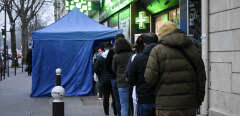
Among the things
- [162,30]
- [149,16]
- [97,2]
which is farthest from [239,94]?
[97,2]

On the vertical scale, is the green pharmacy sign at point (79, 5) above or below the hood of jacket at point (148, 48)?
above

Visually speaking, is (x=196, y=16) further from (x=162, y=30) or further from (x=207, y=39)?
(x=162, y=30)

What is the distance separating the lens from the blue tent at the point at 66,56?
44.5ft

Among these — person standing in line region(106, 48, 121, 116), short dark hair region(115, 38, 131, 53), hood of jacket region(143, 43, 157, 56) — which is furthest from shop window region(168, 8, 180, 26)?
hood of jacket region(143, 43, 157, 56)

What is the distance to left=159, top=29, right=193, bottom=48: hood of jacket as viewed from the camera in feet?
13.9

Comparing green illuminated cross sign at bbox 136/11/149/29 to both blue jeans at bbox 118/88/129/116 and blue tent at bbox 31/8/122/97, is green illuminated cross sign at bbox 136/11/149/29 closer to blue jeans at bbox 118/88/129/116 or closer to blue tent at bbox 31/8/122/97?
blue tent at bbox 31/8/122/97

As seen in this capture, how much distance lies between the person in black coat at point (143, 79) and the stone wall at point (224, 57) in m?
2.79


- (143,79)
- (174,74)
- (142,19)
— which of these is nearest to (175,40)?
(174,74)

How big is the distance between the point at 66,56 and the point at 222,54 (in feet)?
22.5

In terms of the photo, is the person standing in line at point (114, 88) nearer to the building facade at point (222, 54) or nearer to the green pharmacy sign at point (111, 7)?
the building facade at point (222, 54)

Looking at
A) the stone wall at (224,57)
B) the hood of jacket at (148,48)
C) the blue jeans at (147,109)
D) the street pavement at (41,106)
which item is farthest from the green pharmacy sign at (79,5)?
the blue jeans at (147,109)

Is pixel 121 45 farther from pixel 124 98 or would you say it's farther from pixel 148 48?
pixel 148 48

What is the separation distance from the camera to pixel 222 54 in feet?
27.1

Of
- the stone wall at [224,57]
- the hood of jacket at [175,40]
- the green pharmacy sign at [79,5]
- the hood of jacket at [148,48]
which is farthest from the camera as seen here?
the green pharmacy sign at [79,5]
